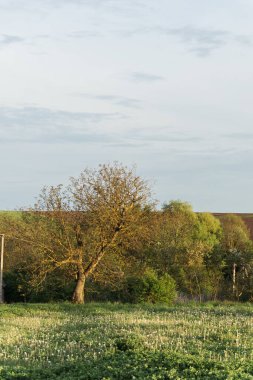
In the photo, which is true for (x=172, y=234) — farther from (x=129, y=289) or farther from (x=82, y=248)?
(x=82, y=248)

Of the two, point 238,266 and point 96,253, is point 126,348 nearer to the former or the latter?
point 96,253

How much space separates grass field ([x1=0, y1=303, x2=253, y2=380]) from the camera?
38.8 ft

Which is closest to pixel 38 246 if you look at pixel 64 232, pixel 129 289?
pixel 64 232

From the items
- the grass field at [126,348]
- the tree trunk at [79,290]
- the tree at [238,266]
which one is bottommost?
the grass field at [126,348]

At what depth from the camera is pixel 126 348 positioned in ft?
46.5

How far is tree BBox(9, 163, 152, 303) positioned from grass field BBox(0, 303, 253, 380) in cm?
760

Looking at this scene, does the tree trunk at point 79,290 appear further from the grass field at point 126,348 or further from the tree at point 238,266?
the tree at point 238,266

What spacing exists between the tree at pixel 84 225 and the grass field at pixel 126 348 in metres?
7.60

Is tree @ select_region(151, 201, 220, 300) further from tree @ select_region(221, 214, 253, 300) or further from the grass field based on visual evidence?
the grass field

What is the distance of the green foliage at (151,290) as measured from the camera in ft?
108

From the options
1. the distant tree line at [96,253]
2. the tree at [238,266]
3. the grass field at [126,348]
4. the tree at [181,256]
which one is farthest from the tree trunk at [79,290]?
the tree at [238,266]

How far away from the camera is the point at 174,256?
1594 inches

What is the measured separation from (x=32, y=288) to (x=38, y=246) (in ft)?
12.4

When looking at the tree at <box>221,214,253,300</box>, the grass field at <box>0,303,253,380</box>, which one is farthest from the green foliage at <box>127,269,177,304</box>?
the grass field at <box>0,303,253,380</box>
